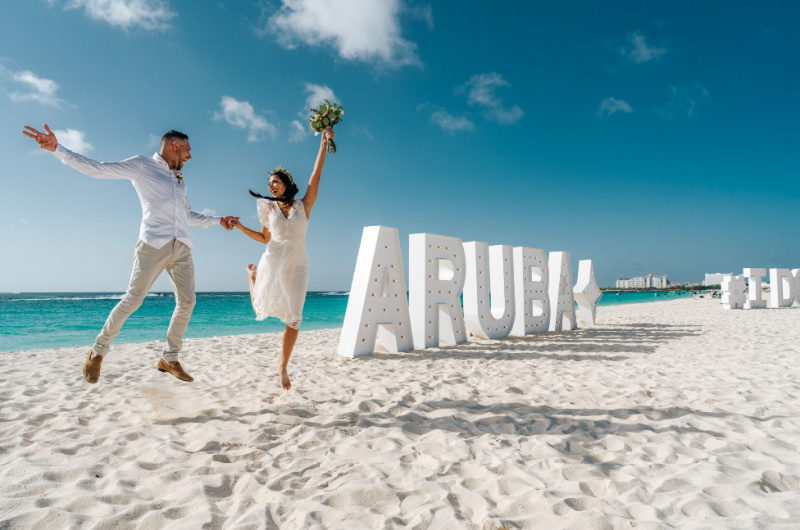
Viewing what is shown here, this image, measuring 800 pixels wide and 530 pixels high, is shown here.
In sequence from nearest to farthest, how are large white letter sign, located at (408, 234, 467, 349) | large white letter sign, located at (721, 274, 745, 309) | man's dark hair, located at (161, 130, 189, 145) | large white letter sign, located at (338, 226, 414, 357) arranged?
1. man's dark hair, located at (161, 130, 189, 145)
2. large white letter sign, located at (338, 226, 414, 357)
3. large white letter sign, located at (408, 234, 467, 349)
4. large white letter sign, located at (721, 274, 745, 309)

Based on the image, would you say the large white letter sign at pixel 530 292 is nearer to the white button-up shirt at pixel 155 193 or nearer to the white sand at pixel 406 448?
the white sand at pixel 406 448

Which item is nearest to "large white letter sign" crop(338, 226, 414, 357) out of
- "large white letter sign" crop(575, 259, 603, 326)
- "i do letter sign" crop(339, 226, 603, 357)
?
"i do letter sign" crop(339, 226, 603, 357)

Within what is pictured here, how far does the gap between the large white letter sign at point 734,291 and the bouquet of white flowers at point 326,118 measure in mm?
22777

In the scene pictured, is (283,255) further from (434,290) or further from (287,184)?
(434,290)

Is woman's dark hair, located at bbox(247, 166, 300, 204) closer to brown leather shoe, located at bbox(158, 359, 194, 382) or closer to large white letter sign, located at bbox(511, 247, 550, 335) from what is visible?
brown leather shoe, located at bbox(158, 359, 194, 382)

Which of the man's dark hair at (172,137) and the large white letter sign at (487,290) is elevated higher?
the man's dark hair at (172,137)

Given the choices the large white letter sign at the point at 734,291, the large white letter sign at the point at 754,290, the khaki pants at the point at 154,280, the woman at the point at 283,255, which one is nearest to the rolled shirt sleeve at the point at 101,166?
the khaki pants at the point at 154,280

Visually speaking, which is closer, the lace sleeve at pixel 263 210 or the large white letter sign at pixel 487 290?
the lace sleeve at pixel 263 210

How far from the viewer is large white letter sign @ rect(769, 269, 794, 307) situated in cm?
1906

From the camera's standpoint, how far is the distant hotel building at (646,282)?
127 m

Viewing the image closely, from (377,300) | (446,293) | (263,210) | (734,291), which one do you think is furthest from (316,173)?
(734,291)

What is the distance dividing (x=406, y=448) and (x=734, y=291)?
2360 centimetres

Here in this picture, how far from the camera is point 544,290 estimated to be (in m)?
10.3

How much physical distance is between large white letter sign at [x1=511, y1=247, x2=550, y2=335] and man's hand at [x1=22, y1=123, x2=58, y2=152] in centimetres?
891
